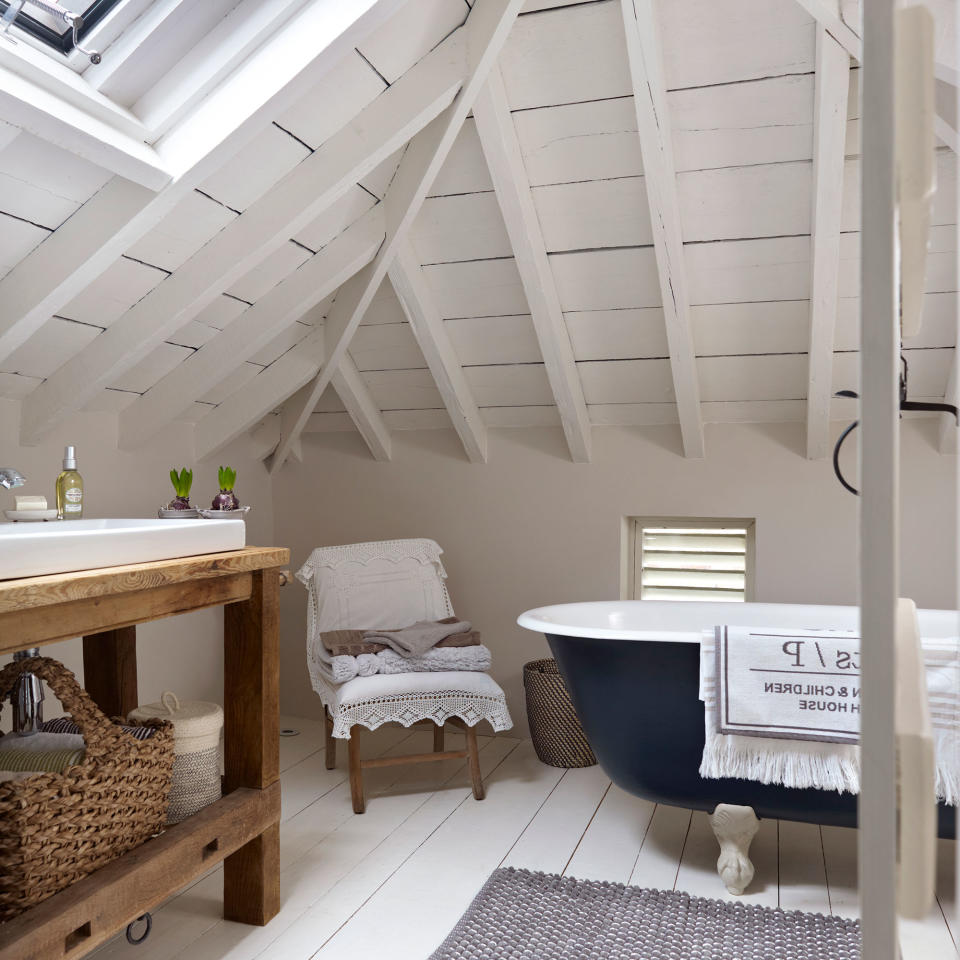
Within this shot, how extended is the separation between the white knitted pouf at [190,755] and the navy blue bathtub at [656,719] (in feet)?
3.19

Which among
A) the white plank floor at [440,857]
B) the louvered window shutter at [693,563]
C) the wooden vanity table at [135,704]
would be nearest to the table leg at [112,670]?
the wooden vanity table at [135,704]

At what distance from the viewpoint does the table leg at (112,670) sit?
7.99 ft

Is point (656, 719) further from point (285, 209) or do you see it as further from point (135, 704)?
point (285, 209)

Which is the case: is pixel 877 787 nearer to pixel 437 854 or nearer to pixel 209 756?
pixel 209 756

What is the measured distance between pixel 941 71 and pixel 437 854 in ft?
7.62

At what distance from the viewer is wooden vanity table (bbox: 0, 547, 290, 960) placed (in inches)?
61.3

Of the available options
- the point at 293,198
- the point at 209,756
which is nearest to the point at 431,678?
the point at 209,756

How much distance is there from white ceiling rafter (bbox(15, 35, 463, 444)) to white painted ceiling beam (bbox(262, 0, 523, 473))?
0.19 ft

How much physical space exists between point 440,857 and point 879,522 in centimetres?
250

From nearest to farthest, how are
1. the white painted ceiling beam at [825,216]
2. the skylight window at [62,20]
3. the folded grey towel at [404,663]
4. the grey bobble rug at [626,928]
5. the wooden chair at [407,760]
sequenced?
the skylight window at [62,20]
the grey bobble rug at [626,928]
the white painted ceiling beam at [825,216]
the wooden chair at [407,760]
the folded grey towel at [404,663]

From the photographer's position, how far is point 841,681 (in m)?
2.19

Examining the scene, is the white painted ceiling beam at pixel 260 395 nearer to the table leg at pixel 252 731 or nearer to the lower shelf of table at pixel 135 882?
the table leg at pixel 252 731

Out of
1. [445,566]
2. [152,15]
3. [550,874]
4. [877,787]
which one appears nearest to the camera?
[877,787]

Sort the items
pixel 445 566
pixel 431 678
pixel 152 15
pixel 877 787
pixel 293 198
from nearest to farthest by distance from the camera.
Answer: pixel 877 787 → pixel 152 15 → pixel 293 198 → pixel 431 678 → pixel 445 566
